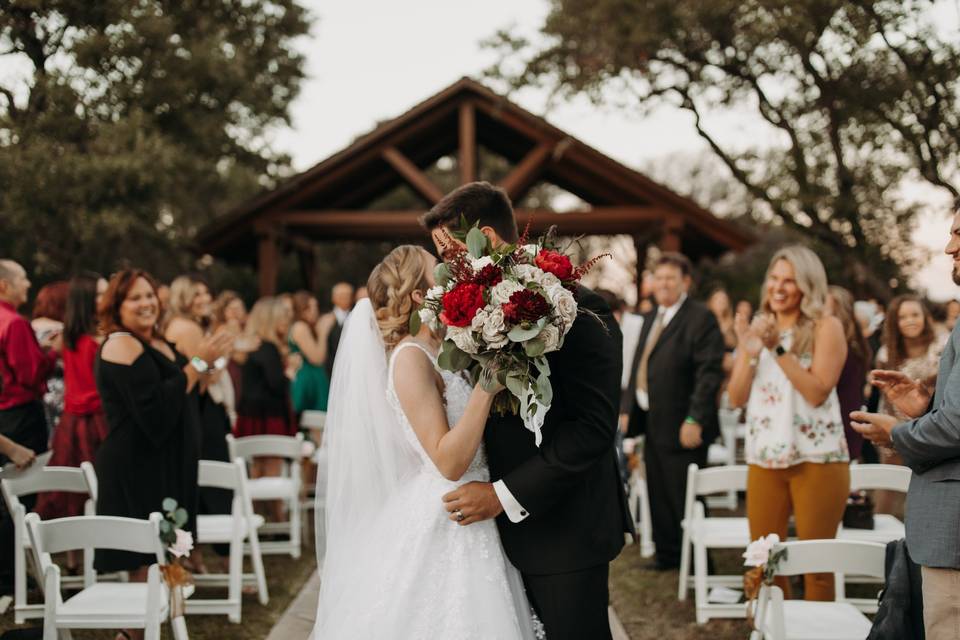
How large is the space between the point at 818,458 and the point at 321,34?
19.3 m

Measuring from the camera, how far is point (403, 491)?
3.17 meters

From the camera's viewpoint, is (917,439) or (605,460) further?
(605,460)

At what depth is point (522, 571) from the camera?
9.81 feet

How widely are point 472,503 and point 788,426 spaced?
99.5 inches

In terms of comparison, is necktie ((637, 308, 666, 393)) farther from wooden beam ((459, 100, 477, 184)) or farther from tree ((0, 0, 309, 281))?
wooden beam ((459, 100, 477, 184))

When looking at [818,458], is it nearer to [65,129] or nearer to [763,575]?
[763,575]

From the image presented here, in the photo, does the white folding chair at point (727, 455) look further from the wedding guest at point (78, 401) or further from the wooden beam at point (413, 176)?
the wooden beam at point (413, 176)

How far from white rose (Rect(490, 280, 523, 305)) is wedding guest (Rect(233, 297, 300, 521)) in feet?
19.9

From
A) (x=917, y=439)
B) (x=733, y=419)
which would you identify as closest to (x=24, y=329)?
(x=917, y=439)

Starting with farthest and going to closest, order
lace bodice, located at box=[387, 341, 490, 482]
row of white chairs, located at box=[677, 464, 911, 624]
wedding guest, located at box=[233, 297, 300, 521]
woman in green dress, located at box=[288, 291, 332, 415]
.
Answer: woman in green dress, located at box=[288, 291, 332, 415] → wedding guest, located at box=[233, 297, 300, 521] → row of white chairs, located at box=[677, 464, 911, 624] → lace bodice, located at box=[387, 341, 490, 482]

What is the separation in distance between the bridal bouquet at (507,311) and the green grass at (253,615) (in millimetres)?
3526

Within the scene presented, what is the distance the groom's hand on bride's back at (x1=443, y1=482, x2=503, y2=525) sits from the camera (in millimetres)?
2906

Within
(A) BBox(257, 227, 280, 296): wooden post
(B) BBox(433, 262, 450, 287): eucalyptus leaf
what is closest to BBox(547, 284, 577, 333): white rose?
(B) BBox(433, 262, 450, 287): eucalyptus leaf

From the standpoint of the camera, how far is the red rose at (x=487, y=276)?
263 cm
